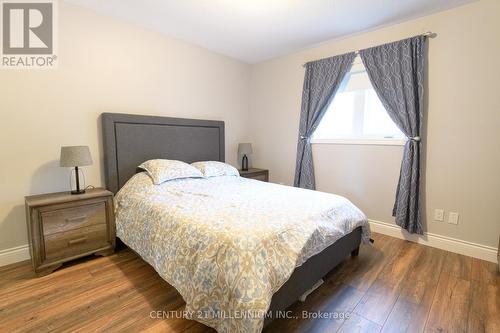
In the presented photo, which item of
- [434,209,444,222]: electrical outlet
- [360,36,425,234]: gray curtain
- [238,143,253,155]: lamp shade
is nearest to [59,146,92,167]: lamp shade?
[238,143,253,155]: lamp shade

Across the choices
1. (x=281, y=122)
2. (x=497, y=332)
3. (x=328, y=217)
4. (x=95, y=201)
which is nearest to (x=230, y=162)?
(x=281, y=122)

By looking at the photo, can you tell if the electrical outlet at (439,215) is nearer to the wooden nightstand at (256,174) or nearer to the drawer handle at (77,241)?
the wooden nightstand at (256,174)

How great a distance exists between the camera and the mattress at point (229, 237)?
49.6 inches

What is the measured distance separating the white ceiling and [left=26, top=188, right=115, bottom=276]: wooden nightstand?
1896mm

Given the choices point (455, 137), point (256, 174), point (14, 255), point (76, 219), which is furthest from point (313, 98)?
point (14, 255)

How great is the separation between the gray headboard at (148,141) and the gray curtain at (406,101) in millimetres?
2233

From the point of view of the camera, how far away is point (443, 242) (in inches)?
99.3

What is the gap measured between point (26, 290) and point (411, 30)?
13.9 ft

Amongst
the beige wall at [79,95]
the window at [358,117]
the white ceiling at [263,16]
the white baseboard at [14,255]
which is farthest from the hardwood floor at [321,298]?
the white ceiling at [263,16]

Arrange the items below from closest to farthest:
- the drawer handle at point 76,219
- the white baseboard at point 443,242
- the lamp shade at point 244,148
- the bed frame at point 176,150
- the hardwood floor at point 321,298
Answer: the hardwood floor at point 321,298
the bed frame at point 176,150
the drawer handle at point 76,219
the white baseboard at point 443,242
the lamp shade at point 244,148

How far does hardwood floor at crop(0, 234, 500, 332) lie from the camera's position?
1.50 meters

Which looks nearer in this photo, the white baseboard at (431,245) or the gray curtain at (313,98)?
the white baseboard at (431,245)

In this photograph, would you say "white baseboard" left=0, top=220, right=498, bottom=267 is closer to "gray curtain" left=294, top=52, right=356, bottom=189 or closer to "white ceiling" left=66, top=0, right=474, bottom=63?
"gray curtain" left=294, top=52, right=356, bottom=189

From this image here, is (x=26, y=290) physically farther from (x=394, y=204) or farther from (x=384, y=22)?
(x=384, y=22)
